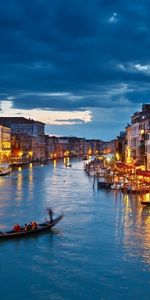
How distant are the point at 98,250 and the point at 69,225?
4183 millimetres

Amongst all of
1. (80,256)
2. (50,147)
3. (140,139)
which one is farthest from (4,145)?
(80,256)

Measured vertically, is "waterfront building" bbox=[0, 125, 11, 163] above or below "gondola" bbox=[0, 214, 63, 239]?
above

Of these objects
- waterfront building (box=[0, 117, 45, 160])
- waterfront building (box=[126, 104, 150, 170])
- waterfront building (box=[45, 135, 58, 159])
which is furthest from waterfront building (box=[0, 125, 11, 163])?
waterfront building (box=[45, 135, 58, 159])

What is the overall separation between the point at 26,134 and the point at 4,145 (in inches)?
949

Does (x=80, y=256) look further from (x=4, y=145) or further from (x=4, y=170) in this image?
(x=4, y=145)

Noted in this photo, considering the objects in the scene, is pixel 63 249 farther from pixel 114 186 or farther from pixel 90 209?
pixel 114 186

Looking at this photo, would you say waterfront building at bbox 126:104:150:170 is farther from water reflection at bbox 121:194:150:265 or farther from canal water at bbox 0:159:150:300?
canal water at bbox 0:159:150:300

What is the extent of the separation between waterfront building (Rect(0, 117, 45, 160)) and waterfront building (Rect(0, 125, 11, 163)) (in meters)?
8.98

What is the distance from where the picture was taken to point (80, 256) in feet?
53.1

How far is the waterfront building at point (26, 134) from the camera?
103713 mm

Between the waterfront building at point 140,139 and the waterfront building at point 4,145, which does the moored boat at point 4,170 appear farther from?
the waterfront building at point 4,145

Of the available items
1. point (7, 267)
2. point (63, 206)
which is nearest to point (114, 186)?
point (63, 206)

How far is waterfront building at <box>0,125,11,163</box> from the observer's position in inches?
3200

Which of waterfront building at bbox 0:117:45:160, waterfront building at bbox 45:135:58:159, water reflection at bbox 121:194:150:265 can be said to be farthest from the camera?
waterfront building at bbox 45:135:58:159
